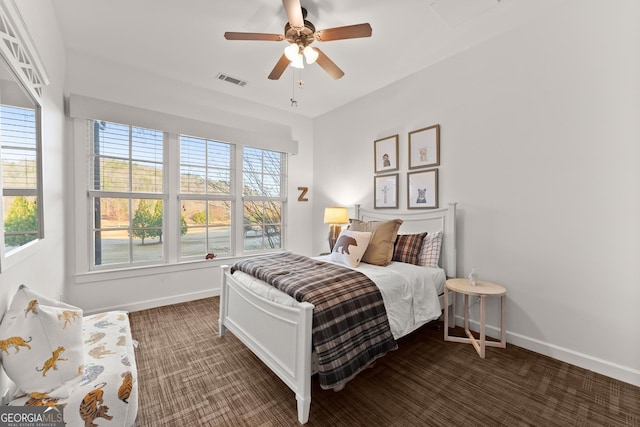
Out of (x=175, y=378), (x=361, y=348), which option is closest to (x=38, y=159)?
(x=175, y=378)

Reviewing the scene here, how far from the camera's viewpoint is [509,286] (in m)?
2.47

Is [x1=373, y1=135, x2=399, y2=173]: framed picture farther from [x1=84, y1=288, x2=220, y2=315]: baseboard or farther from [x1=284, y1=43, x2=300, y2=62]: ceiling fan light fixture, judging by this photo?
[x1=84, y1=288, x2=220, y2=315]: baseboard

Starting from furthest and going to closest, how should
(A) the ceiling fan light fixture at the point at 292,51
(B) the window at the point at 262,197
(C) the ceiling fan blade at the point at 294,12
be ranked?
1. (B) the window at the point at 262,197
2. (A) the ceiling fan light fixture at the point at 292,51
3. (C) the ceiling fan blade at the point at 294,12

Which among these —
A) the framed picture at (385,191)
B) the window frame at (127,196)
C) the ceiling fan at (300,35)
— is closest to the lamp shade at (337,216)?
the framed picture at (385,191)

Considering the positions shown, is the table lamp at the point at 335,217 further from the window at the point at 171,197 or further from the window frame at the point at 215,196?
the window frame at the point at 215,196

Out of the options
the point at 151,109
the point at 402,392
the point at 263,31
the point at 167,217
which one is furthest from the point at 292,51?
the point at 402,392

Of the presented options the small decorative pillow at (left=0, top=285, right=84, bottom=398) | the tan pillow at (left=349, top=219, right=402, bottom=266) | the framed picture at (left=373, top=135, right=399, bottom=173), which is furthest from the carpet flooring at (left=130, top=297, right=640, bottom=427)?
the framed picture at (left=373, top=135, right=399, bottom=173)

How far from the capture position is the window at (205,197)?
3.57 metres

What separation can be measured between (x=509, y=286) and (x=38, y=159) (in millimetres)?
3754

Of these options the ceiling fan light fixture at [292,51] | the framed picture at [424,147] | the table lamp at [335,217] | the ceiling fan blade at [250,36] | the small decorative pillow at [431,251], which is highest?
the ceiling fan blade at [250,36]

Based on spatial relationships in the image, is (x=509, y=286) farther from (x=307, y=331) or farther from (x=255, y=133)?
(x=255, y=133)

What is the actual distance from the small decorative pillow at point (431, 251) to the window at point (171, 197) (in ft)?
8.23

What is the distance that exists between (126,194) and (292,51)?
2.55m

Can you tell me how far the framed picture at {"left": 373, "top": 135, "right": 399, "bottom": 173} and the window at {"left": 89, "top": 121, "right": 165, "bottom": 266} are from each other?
2825 mm
